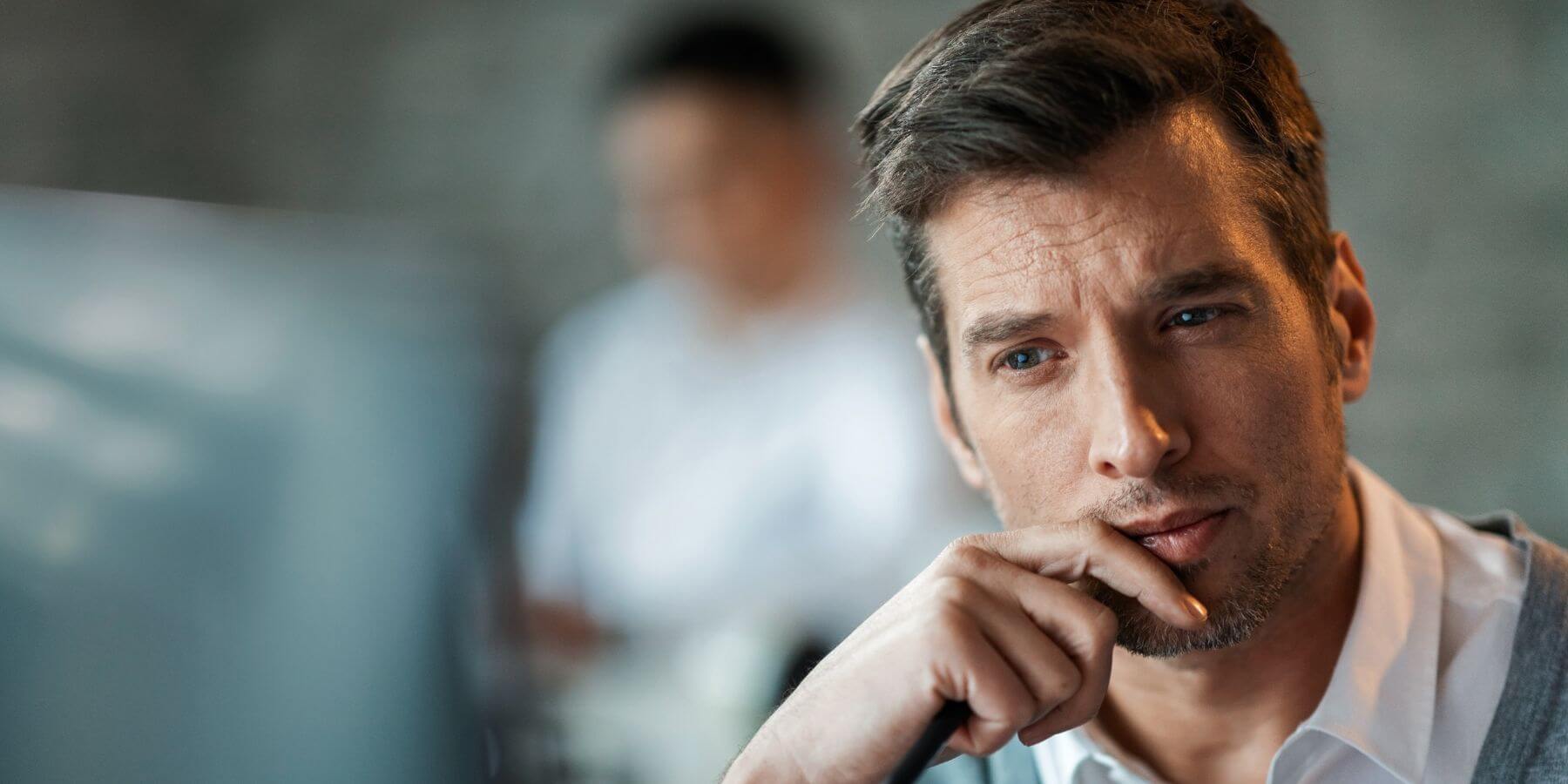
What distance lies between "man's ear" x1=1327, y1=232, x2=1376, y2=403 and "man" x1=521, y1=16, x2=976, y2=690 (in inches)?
50.1

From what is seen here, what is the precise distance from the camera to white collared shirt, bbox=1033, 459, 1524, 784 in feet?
3.73

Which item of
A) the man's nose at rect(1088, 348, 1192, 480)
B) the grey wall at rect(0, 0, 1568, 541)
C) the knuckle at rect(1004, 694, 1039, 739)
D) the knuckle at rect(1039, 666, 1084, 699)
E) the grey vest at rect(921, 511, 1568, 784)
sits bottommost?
the grey vest at rect(921, 511, 1568, 784)

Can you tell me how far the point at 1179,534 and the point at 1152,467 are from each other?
79mm

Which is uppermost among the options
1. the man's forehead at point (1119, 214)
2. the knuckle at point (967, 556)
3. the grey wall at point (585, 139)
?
the grey wall at point (585, 139)

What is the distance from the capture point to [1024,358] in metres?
1.14

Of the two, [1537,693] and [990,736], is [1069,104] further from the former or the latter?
[1537,693]

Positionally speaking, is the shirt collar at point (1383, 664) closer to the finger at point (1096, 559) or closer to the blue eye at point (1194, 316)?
the finger at point (1096, 559)

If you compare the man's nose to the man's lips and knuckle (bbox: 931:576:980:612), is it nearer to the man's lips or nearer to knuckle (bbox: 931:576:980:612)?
the man's lips

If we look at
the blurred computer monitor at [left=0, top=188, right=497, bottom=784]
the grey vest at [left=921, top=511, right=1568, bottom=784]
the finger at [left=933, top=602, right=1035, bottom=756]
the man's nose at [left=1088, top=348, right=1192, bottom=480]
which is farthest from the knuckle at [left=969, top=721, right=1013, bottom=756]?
the blurred computer monitor at [left=0, top=188, right=497, bottom=784]

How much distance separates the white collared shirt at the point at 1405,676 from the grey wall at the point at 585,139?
1.43m

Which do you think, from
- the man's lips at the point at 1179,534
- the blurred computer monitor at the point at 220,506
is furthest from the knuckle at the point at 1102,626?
the blurred computer monitor at the point at 220,506

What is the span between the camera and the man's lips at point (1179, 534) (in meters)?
1.07

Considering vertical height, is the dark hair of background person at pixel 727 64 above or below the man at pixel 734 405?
above

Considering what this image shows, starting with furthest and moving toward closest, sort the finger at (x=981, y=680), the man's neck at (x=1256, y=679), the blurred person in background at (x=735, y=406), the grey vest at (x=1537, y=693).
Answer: the blurred person in background at (x=735, y=406) → the man's neck at (x=1256, y=679) → the grey vest at (x=1537, y=693) → the finger at (x=981, y=680)
